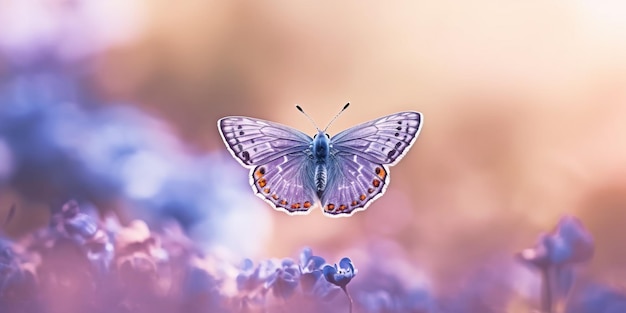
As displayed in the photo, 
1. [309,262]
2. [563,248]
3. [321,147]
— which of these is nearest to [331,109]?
[321,147]

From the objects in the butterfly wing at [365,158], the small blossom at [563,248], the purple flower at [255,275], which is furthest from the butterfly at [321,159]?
the small blossom at [563,248]

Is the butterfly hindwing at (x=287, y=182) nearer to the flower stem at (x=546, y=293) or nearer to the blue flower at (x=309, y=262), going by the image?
the blue flower at (x=309, y=262)

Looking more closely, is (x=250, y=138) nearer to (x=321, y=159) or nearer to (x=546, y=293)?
(x=321, y=159)

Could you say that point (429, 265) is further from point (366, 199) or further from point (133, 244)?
point (133, 244)

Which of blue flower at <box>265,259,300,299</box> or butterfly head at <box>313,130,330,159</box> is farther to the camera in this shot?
butterfly head at <box>313,130,330,159</box>

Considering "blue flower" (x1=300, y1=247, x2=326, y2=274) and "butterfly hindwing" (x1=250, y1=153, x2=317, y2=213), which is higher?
"butterfly hindwing" (x1=250, y1=153, x2=317, y2=213)

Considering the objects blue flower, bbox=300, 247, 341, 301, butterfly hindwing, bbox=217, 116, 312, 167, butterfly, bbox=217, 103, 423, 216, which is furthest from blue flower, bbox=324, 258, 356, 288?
butterfly hindwing, bbox=217, 116, 312, 167

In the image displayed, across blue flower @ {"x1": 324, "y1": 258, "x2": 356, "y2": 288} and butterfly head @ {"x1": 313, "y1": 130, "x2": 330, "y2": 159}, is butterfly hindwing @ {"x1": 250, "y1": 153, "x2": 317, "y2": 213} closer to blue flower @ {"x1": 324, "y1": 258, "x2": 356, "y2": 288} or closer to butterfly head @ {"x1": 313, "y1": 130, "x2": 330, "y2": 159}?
butterfly head @ {"x1": 313, "y1": 130, "x2": 330, "y2": 159}

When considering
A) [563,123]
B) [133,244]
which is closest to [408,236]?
[563,123]
